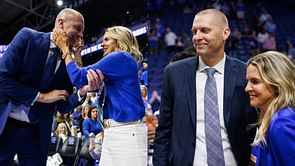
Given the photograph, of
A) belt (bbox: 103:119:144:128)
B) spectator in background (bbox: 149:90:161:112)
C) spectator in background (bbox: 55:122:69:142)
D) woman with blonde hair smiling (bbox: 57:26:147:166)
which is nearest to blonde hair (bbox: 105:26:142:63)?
woman with blonde hair smiling (bbox: 57:26:147:166)

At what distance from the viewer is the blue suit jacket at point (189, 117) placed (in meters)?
1.93

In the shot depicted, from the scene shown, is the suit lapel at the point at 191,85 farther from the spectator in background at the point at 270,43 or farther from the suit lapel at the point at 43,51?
the spectator in background at the point at 270,43

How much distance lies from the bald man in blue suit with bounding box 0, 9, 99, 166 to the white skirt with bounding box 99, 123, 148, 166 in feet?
1.16

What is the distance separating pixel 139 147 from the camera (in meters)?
2.34

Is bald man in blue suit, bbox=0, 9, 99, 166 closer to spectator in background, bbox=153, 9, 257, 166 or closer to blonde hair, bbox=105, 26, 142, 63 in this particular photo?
blonde hair, bbox=105, 26, 142, 63

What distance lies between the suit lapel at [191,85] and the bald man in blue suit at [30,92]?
69 centimetres

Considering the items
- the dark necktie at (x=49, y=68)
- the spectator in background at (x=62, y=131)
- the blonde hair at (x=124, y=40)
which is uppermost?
the blonde hair at (x=124, y=40)

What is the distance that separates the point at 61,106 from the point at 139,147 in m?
0.74

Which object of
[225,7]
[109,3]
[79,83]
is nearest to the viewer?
[79,83]

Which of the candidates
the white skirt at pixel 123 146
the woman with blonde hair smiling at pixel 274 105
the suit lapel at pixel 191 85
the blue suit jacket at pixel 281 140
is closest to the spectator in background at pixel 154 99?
the white skirt at pixel 123 146

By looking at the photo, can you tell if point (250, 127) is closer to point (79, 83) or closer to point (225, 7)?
point (79, 83)

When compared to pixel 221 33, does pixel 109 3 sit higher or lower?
higher

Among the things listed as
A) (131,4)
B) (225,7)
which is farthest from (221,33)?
(225,7)

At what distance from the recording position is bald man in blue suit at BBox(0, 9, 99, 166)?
2.48 meters
